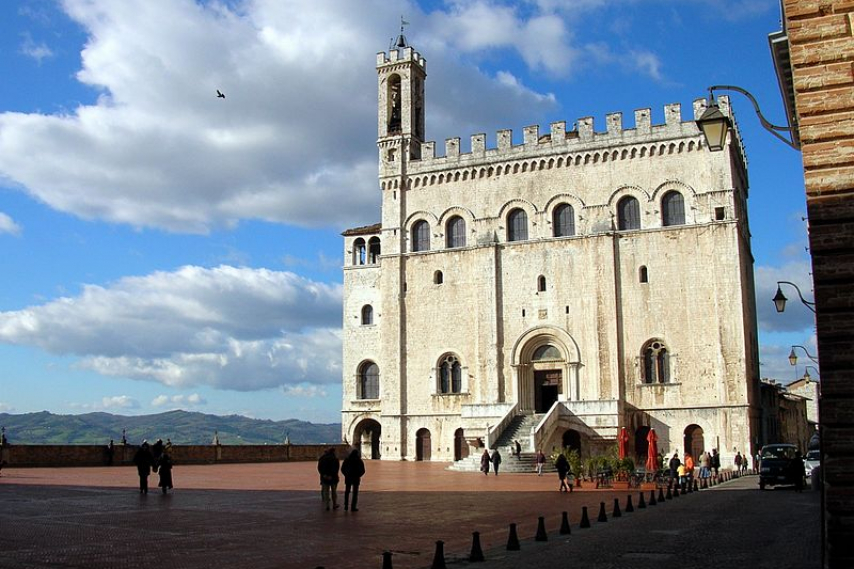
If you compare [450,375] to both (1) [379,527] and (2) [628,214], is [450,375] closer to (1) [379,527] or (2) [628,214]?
(2) [628,214]

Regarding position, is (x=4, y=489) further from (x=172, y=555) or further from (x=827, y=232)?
(x=827, y=232)

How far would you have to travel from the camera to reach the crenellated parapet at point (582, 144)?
4372 cm

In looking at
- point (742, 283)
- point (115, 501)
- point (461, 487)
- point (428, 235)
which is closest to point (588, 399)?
point (742, 283)

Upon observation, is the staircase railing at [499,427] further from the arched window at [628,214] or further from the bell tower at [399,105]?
the bell tower at [399,105]

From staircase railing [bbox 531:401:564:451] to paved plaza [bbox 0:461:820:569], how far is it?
10546 millimetres

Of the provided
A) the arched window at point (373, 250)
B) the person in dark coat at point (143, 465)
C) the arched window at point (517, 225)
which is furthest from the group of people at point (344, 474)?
the arched window at point (373, 250)

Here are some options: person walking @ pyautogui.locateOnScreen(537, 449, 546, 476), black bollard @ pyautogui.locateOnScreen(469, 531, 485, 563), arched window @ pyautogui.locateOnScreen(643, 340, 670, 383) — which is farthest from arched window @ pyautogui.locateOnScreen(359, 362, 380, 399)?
black bollard @ pyautogui.locateOnScreen(469, 531, 485, 563)

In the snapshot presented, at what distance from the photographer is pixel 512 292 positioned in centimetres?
4619

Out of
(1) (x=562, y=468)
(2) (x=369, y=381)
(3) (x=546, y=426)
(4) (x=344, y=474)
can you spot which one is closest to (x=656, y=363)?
(3) (x=546, y=426)

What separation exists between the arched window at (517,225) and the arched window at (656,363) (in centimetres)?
893

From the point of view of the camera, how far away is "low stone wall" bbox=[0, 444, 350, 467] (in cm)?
3550

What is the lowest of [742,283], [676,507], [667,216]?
[676,507]

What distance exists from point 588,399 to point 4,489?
2712cm

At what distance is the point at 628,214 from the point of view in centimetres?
4475
